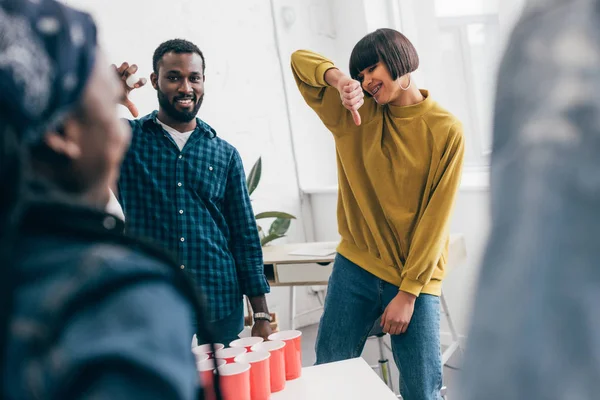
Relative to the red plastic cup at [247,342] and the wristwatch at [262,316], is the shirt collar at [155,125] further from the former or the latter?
the red plastic cup at [247,342]

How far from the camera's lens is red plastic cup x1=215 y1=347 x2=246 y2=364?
118 centimetres

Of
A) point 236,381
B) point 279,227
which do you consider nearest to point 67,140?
point 236,381

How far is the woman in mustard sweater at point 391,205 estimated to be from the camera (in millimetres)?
1666

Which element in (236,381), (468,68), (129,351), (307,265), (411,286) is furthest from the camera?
(468,68)

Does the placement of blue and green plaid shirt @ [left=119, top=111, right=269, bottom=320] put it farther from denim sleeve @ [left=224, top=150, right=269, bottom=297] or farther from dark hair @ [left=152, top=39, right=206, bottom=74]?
dark hair @ [left=152, top=39, right=206, bottom=74]

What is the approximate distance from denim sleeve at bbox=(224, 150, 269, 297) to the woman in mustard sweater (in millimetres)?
254

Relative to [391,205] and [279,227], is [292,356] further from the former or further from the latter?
[279,227]

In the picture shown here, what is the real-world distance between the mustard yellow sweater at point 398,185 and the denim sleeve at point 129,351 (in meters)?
1.32

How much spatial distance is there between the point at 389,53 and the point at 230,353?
3.46ft

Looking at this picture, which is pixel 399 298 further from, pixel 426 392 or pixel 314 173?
pixel 314 173

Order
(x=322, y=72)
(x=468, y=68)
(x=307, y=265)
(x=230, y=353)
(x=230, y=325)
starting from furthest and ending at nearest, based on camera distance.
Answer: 1. (x=468, y=68)
2. (x=307, y=265)
3. (x=322, y=72)
4. (x=230, y=325)
5. (x=230, y=353)

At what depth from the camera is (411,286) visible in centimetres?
164

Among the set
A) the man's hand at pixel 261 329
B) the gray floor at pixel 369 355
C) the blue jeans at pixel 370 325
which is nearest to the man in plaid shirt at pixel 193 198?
the man's hand at pixel 261 329

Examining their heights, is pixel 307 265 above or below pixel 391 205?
below
